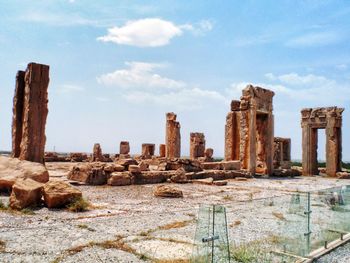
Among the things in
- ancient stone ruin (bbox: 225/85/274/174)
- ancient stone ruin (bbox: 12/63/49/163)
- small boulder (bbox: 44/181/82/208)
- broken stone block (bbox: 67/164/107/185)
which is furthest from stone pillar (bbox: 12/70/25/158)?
ancient stone ruin (bbox: 225/85/274/174)

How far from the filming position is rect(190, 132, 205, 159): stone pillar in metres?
29.2

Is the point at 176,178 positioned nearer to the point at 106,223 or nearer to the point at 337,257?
the point at 106,223

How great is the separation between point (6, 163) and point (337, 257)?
833 cm

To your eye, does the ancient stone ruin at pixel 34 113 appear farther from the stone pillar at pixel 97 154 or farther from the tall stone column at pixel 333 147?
the tall stone column at pixel 333 147

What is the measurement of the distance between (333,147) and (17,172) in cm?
1936

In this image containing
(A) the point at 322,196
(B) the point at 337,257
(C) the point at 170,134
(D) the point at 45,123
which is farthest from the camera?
(C) the point at 170,134

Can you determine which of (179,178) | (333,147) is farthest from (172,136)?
(179,178)

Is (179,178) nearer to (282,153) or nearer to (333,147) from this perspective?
(333,147)

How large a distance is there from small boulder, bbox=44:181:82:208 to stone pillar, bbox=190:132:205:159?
2163 centimetres

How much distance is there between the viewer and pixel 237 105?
68.0 ft

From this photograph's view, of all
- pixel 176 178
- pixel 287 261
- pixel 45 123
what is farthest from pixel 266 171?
pixel 287 261

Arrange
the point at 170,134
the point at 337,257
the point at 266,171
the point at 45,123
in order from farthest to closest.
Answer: the point at 170,134 < the point at 266,171 < the point at 45,123 < the point at 337,257

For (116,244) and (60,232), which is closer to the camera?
(116,244)

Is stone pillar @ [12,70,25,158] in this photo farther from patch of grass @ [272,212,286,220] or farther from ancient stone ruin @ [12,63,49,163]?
patch of grass @ [272,212,286,220]
